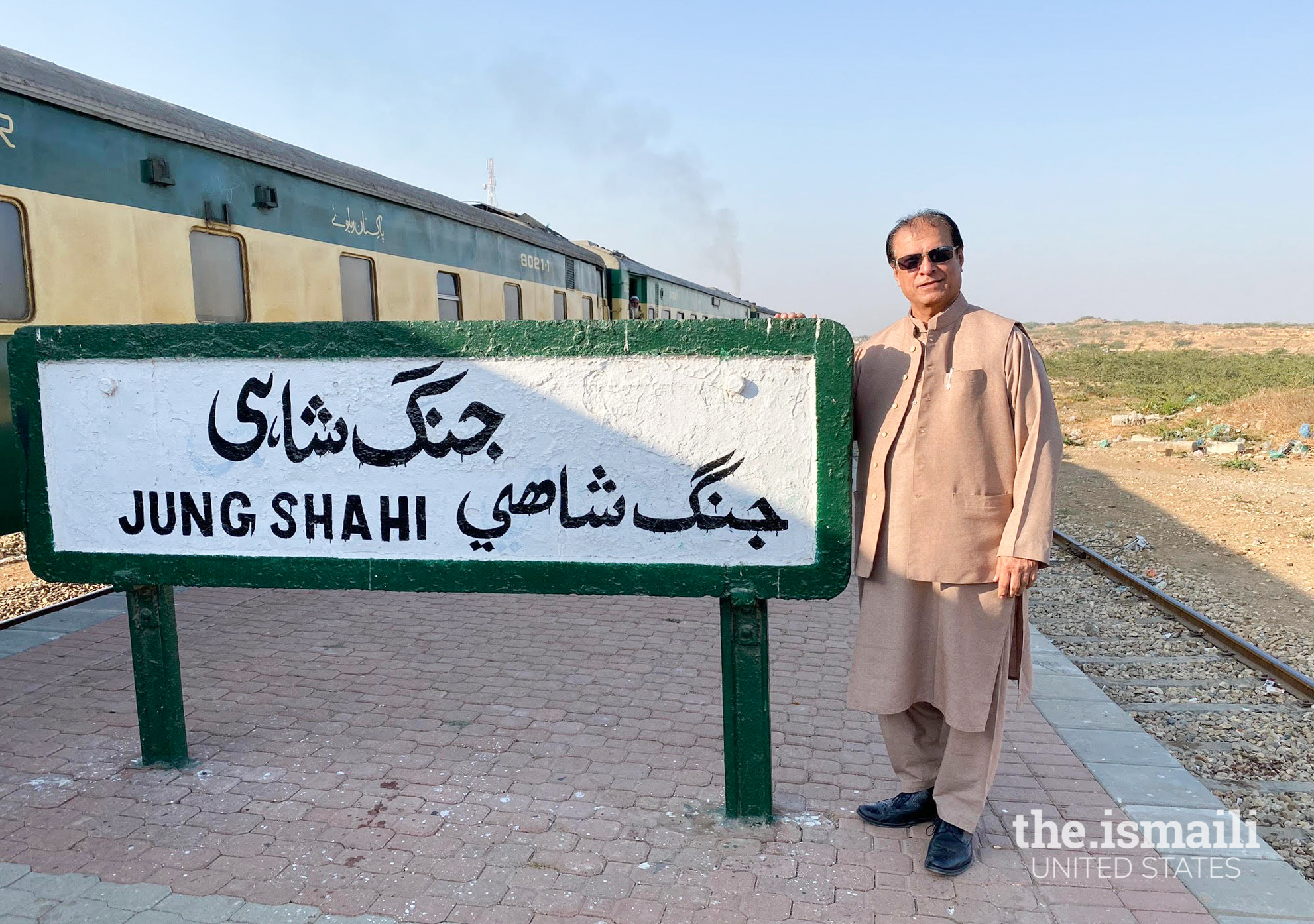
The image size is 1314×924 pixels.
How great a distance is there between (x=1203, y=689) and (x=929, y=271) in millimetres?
3627

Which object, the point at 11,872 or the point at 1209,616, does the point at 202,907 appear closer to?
the point at 11,872

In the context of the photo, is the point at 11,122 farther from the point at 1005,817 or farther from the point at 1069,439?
the point at 1069,439

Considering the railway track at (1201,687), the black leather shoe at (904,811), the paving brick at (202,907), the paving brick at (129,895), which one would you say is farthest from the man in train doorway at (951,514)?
the paving brick at (129,895)

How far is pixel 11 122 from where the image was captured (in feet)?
14.8

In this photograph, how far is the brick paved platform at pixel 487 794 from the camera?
260 cm

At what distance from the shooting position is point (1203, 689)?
491 cm

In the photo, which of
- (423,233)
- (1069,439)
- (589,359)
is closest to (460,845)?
(589,359)

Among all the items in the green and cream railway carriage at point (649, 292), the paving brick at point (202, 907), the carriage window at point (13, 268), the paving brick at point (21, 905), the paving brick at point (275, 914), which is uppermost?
the green and cream railway carriage at point (649, 292)

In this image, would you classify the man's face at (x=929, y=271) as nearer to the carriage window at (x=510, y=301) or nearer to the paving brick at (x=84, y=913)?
the paving brick at (x=84, y=913)

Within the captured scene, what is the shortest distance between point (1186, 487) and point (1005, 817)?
10227mm

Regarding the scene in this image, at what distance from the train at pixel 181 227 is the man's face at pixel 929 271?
2840 millimetres

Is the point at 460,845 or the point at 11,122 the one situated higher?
the point at 11,122

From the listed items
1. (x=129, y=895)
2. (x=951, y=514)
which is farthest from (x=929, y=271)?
(x=129, y=895)

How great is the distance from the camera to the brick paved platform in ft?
8.52
